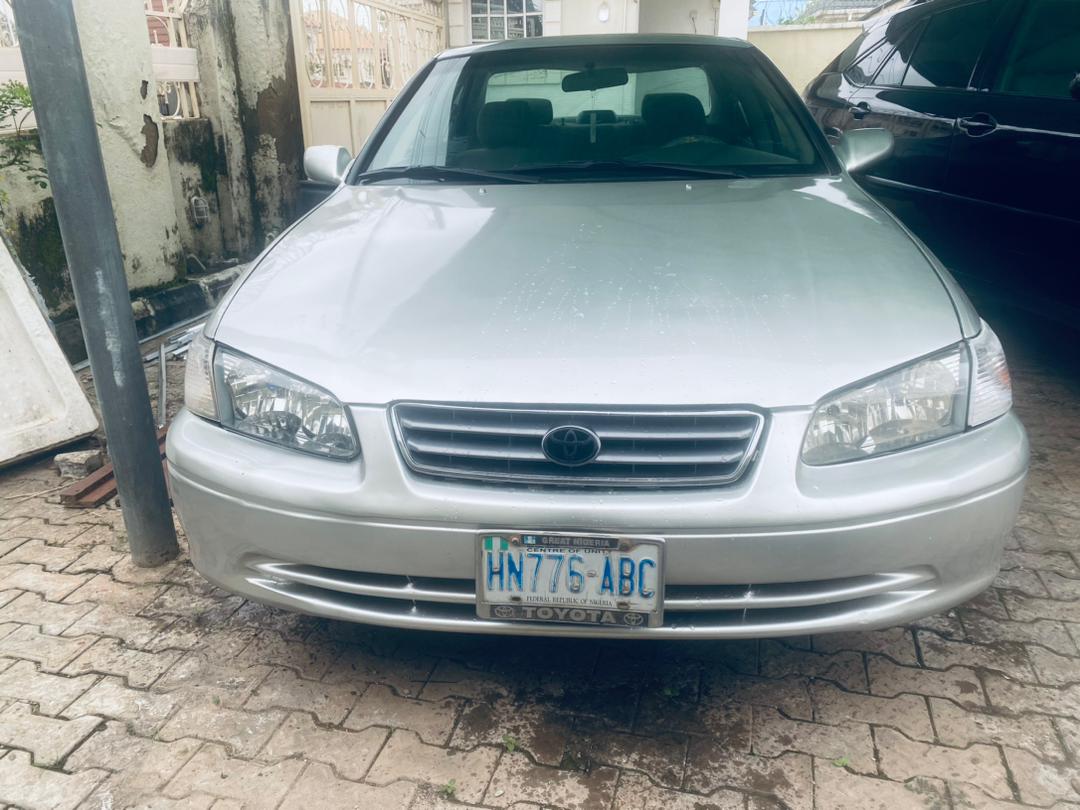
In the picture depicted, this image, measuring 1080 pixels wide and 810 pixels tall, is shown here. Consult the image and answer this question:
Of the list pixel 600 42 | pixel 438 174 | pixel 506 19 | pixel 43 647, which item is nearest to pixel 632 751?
pixel 43 647

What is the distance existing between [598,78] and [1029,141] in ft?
6.16

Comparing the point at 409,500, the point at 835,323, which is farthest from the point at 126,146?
the point at 835,323

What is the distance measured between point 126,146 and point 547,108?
275 centimetres

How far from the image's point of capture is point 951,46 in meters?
4.52

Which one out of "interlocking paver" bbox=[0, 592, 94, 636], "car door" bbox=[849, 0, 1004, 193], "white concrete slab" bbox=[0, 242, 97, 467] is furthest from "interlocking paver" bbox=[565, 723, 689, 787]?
"car door" bbox=[849, 0, 1004, 193]

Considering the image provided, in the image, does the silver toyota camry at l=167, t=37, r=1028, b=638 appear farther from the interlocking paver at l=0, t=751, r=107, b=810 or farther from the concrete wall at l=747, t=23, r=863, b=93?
the concrete wall at l=747, t=23, r=863, b=93

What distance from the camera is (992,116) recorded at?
4.01 meters

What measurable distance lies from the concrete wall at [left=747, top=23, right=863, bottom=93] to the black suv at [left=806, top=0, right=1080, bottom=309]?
1058 centimetres

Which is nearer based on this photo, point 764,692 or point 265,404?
point 265,404

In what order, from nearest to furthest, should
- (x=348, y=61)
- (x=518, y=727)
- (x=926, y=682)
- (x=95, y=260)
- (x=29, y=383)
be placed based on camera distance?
1. (x=518, y=727)
2. (x=926, y=682)
3. (x=95, y=260)
4. (x=29, y=383)
5. (x=348, y=61)

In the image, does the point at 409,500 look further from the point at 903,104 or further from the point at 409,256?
the point at 903,104

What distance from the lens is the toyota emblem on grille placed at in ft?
5.92

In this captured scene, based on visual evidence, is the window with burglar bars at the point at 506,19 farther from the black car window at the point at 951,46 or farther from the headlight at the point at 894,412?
the headlight at the point at 894,412

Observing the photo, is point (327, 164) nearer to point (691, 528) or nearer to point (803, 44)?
point (691, 528)
